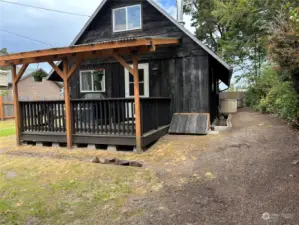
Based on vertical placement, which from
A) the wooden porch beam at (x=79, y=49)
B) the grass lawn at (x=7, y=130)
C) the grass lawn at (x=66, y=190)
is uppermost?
the wooden porch beam at (x=79, y=49)

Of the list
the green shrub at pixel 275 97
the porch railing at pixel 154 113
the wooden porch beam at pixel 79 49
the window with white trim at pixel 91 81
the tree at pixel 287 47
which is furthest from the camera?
the window with white trim at pixel 91 81

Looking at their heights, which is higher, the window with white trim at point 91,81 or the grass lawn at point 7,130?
the window with white trim at point 91,81

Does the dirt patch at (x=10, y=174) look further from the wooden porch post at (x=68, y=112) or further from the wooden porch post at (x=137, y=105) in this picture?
→ the wooden porch post at (x=137, y=105)

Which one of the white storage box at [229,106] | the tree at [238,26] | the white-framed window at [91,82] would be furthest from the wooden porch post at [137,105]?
the white storage box at [229,106]

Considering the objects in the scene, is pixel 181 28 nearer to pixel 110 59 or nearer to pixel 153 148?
pixel 110 59

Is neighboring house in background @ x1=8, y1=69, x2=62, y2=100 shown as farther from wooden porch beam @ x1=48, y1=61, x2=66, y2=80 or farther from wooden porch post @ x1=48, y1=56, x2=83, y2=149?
wooden porch post @ x1=48, y1=56, x2=83, y2=149

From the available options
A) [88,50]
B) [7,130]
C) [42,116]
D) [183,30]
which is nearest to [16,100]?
[42,116]

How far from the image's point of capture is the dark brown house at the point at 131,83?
6590mm

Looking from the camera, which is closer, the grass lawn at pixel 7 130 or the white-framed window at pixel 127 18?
the white-framed window at pixel 127 18

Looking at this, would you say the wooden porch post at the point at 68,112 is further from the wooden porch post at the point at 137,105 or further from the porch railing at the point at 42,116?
the wooden porch post at the point at 137,105

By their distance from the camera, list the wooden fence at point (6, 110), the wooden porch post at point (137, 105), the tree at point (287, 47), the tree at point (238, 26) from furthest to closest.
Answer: the wooden fence at point (6, 110) → the tree at point (238, 26) → the wooden porch post at point (137, 105) → the tree at point (287, 47)

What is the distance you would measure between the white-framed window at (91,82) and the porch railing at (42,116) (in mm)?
2587

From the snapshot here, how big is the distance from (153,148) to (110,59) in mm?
4324

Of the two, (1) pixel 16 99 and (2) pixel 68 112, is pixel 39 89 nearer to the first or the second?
(1) pixel 16 99
